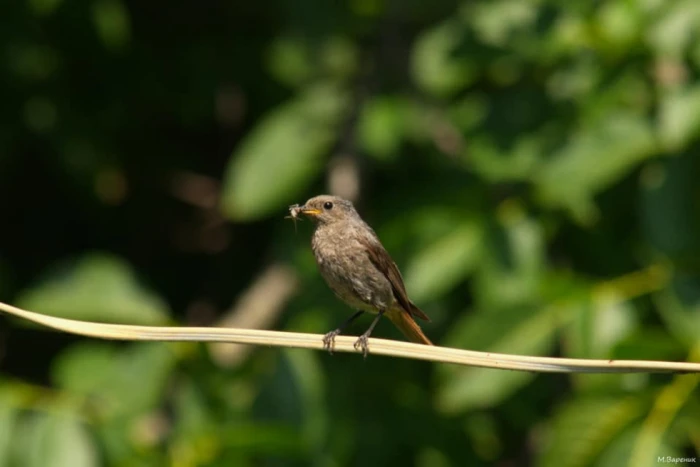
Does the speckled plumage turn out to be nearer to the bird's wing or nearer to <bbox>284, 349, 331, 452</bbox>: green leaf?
the bird's wing

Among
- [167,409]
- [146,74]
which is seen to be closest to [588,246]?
[167,409]

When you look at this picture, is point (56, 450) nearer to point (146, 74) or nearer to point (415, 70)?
point (415, 70)

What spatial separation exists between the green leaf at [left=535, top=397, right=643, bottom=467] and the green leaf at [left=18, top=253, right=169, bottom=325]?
6.74ft

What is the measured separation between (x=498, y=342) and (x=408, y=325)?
37cm

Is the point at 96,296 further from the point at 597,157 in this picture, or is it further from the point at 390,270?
the point at 597,157

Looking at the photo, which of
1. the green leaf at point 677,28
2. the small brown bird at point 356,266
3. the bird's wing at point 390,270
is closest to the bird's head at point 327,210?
the small brown bird at point 356,266

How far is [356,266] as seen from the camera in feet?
15.6

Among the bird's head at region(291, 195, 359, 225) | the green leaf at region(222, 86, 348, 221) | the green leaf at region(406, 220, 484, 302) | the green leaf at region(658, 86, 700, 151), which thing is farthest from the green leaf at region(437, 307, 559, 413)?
the green leaf at region(222, 86, 348, 221)

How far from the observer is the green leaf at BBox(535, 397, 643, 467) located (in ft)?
14.2

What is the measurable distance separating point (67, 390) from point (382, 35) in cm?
251

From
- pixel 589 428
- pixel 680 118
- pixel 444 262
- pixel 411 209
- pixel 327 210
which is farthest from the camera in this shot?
pixel 411 209

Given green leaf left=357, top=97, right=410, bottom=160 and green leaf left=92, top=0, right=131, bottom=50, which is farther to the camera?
green leaf left=92, top=0, right=131, bottom=50

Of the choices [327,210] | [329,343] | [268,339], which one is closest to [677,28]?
[327,210]

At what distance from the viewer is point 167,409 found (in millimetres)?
6105
